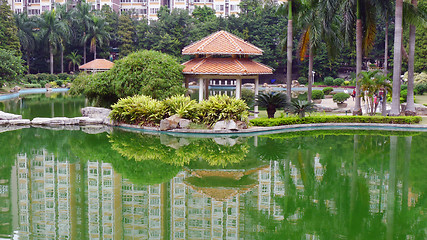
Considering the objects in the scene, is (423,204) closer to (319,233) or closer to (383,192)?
(383,192)

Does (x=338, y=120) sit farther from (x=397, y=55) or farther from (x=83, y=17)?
(x=83, y=17)

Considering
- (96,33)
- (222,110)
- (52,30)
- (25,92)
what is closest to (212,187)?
(222,110)

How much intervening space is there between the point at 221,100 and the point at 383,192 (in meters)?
11.1

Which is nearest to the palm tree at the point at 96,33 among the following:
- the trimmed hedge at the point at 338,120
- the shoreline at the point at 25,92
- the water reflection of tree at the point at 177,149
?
the shoreline at the point at 25,92

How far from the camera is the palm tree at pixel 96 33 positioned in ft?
208

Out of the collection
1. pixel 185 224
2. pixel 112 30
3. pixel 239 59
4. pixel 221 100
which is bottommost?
pixel 185 224

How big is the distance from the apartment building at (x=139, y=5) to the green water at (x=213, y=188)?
62.3 m

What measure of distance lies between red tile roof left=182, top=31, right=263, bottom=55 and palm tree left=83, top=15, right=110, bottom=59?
37.6 metres

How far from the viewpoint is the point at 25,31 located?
61094 millimetres

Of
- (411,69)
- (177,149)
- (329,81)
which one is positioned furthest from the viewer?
(329,81)

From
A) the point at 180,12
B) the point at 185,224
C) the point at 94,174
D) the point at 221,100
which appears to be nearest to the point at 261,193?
the point at 185,224

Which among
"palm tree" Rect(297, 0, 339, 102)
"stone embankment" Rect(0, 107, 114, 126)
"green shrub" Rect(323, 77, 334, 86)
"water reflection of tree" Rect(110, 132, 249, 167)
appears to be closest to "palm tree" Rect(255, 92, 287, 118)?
"palm tree" Rect(297, 0, 339, 102)

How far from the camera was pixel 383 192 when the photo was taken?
1330 centimetres

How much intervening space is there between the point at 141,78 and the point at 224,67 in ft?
14.7
